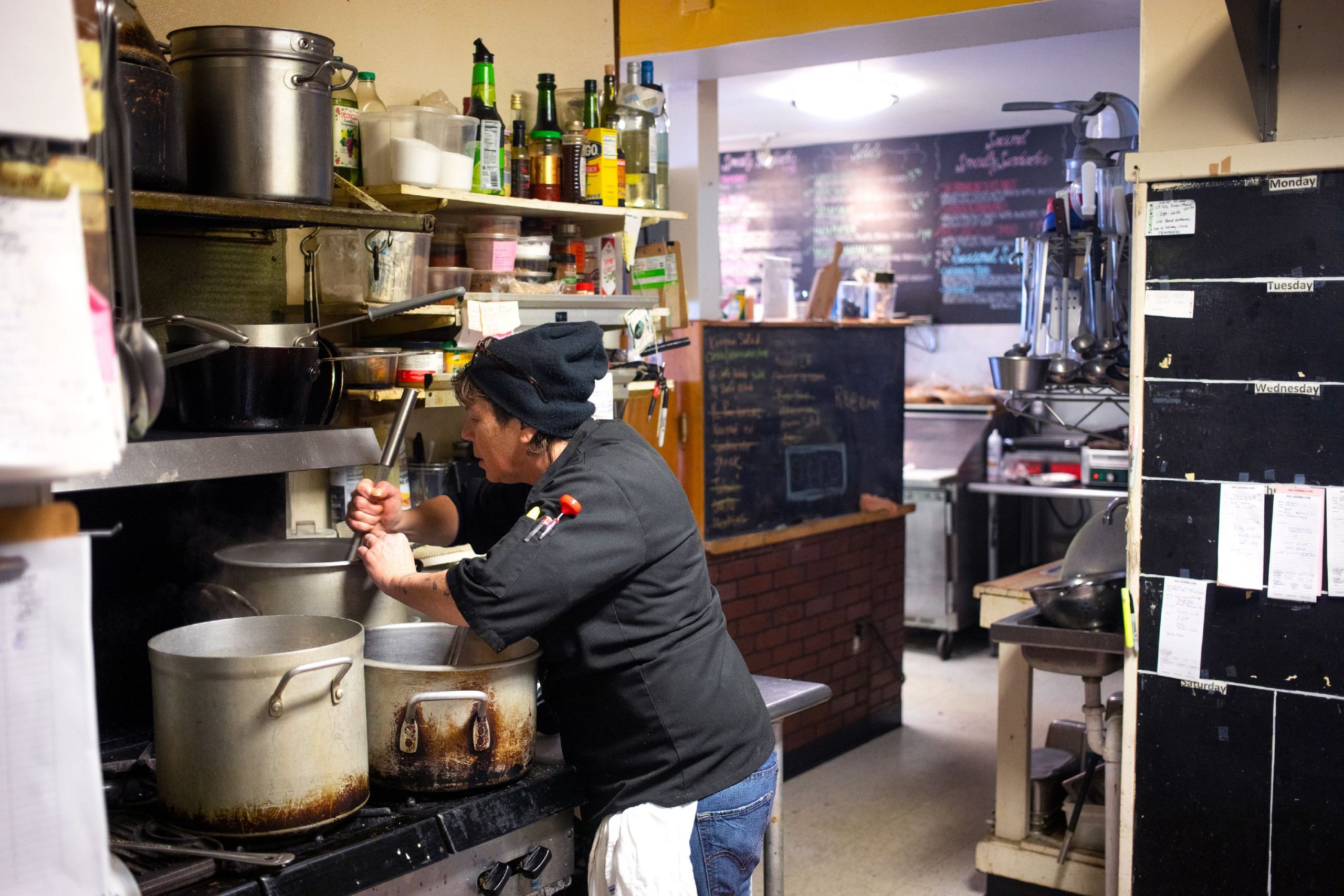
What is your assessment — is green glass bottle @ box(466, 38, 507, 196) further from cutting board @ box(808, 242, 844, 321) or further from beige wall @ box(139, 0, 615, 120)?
cutting board @ box(808, 242, 844, 321)

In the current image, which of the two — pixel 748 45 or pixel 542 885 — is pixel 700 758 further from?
pixel 748 45

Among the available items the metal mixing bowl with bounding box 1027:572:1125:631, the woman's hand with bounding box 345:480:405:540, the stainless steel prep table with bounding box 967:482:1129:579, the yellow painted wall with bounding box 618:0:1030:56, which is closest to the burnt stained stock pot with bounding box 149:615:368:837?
the woman's hand with bounding box 345:480:405:540

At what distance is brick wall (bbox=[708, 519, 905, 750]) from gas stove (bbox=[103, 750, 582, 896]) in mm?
2455

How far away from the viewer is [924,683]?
235 inches

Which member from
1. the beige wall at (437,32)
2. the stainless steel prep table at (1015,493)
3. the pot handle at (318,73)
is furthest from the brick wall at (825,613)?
the pot handle at (318,73)

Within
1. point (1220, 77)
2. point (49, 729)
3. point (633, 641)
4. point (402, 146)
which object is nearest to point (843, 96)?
point (1220, 77)

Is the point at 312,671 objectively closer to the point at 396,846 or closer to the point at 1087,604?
the point at 396,846

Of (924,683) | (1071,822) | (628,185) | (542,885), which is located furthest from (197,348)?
(924,683)

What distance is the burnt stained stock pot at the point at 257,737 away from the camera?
159cm

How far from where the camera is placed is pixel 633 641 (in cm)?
196

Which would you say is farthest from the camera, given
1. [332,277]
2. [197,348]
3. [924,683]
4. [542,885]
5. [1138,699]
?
[924,683]

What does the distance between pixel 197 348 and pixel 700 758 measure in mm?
1056

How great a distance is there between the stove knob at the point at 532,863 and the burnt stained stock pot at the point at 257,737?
1.11 ft

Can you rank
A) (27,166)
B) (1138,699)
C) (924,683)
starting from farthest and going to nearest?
1. (924,683)
2. (1138,699)
3. (27,166)
